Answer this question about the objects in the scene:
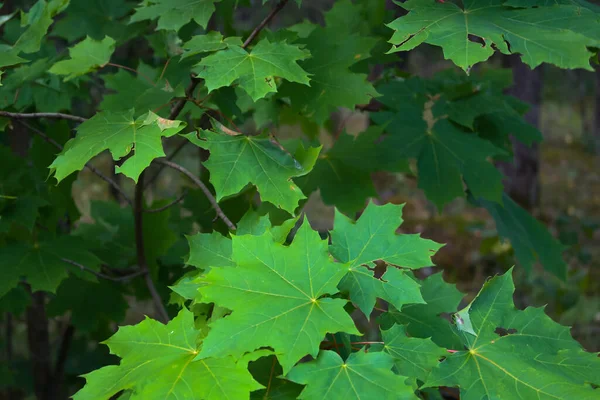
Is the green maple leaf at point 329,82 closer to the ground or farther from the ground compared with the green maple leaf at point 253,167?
farther from the ground

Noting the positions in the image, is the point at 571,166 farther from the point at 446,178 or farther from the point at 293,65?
the point at 293,65

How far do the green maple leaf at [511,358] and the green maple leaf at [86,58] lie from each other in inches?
49.7

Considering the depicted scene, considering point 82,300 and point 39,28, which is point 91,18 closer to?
point 39,28

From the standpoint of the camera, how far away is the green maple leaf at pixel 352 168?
2.24 meters

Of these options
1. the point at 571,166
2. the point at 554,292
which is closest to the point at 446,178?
the point at 554,292

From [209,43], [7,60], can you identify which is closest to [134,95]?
[7,60]

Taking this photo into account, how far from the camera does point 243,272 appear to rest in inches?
44.9

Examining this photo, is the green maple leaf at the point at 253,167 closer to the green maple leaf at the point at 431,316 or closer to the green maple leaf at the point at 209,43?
the green maple leaf at the point at 209,43

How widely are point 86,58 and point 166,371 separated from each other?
3.58 ft

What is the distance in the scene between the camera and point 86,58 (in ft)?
5.89

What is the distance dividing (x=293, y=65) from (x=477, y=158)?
1.07m

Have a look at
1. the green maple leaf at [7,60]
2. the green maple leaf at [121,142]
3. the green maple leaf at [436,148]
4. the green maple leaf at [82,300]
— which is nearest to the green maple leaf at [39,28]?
the green maple leaf at [7,60]

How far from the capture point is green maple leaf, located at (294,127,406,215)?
2.24m

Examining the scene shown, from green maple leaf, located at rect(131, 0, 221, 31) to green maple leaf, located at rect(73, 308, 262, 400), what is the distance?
0.90 meters
